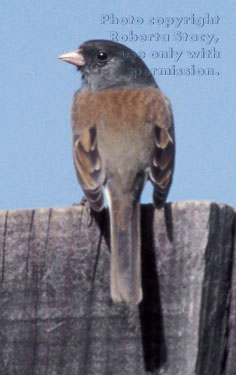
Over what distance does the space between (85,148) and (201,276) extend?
186 centimetres

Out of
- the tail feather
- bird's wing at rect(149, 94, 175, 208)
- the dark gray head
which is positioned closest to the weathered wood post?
the tail feather

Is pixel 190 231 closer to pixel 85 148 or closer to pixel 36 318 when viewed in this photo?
pixel 36 318

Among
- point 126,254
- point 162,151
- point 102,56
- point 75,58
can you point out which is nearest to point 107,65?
point 102,56

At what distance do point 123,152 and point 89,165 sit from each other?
198 millimetres

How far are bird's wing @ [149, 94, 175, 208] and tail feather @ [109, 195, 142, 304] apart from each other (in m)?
0.30

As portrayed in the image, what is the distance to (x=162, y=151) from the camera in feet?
12.8

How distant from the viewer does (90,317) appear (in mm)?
2359

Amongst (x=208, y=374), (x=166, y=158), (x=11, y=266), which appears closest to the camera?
(x=208, y=374)

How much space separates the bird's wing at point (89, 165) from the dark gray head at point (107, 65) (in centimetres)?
119

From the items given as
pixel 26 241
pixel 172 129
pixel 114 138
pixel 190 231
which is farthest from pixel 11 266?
pixel 172 129

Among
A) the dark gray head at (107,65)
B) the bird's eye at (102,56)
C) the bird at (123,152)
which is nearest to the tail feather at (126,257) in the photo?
the bird at (123,152)

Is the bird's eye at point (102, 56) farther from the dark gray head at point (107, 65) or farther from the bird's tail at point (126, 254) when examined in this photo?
the bird's tail at point (126, 254)

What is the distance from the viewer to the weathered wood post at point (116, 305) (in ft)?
7.49

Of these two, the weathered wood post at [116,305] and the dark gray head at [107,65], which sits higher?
the dark gray head at [107,65]
